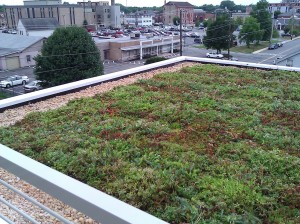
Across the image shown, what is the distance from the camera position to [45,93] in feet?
14.8

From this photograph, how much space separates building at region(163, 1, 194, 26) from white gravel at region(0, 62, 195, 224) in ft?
141

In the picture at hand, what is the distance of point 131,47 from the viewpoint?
72.8 ft

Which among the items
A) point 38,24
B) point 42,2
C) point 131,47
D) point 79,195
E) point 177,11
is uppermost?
point 42,2

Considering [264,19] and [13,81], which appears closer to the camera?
[13,81]

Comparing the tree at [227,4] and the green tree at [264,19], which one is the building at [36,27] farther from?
the tree at [227,4]

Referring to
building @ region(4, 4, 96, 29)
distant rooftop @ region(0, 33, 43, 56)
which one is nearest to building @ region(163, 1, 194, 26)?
building @ region(4, 4, 96, 29)

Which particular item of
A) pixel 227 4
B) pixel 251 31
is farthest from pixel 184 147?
pixel 227 4

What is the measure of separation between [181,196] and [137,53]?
21782 mm

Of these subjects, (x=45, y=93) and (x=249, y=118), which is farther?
(x=45, y=93)

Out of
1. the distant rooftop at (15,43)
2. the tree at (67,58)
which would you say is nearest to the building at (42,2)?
the distant rooftop at (15,43)

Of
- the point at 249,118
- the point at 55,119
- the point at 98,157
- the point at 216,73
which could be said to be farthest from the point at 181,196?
the point at 216,73

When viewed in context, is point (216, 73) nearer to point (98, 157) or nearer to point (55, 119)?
point (55, 119)

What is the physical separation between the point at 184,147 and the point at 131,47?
2010cm

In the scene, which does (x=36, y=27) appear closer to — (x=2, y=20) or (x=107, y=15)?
(x=107, y=15)
